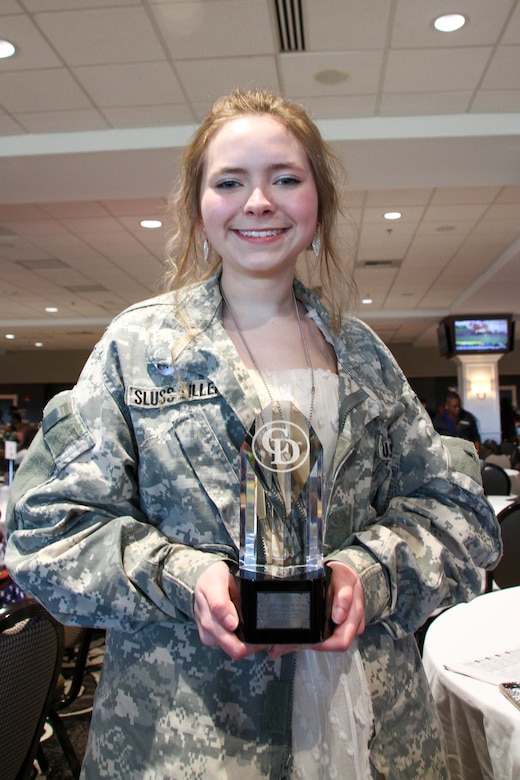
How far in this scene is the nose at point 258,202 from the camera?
936 mm

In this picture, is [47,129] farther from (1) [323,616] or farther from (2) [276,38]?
(1) [323,616]

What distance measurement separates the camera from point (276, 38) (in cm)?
400

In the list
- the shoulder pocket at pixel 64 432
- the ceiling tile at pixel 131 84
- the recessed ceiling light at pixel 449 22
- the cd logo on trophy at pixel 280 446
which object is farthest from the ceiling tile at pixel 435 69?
the cd logo on trophy at pixel 280 446

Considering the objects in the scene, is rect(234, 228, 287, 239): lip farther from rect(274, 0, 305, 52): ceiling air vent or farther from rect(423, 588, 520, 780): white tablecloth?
rect(274, 0, 305, 52): ceiling air vent

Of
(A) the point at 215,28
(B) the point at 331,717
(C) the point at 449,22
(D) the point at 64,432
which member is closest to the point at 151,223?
(A) the point at 215,28

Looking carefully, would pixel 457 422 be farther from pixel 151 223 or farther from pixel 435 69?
pixel 435 69

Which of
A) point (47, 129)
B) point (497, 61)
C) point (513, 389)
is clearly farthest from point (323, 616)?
point (513, 389)

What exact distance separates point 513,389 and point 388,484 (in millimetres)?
21448

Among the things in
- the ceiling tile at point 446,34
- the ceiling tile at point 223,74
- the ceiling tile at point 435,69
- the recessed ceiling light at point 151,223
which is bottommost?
the ceiling tile at point 435,69

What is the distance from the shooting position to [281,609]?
0.71 m

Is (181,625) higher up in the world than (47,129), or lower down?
lower down

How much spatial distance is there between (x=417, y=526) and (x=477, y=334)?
13568mm

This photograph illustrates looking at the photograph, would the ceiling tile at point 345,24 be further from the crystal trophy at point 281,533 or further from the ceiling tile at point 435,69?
the crystal trophy at point 281,533

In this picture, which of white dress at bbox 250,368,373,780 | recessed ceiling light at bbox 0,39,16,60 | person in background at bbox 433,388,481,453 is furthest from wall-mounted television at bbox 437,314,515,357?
white dress at bbox 250,368,373,780
